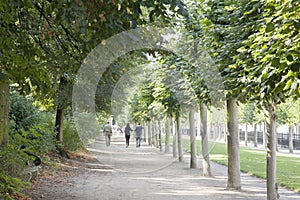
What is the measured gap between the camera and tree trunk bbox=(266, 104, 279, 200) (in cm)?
900

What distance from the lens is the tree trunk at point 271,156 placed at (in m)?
9.00

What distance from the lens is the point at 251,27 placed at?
658 centimetres

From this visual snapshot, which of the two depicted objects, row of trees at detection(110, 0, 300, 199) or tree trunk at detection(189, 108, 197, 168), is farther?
tree trunk at detection(189, 108, 197, 168)

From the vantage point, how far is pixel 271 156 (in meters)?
9.12

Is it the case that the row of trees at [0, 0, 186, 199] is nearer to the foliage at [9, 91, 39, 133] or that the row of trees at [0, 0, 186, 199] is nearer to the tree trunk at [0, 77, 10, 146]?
the tree trunk at [0, 77, 10, 146]

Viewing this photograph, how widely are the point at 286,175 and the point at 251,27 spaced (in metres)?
11.4

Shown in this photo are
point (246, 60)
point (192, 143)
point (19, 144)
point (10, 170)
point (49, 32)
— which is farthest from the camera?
point (192, 143)

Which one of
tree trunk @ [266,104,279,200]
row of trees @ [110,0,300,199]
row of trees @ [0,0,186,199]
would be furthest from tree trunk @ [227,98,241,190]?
row of trees @ [0,0,186,199]

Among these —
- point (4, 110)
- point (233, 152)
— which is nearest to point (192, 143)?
point (233, 152)

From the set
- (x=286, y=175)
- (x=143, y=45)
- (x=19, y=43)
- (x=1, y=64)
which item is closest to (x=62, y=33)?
(x=19, y=43)

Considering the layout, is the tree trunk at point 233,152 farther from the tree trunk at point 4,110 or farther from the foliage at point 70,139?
the foliage at point 70,139

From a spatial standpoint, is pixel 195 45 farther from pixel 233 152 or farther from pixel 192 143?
pixel 192 143

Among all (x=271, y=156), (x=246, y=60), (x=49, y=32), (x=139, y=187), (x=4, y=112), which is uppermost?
(x=49, y=32)

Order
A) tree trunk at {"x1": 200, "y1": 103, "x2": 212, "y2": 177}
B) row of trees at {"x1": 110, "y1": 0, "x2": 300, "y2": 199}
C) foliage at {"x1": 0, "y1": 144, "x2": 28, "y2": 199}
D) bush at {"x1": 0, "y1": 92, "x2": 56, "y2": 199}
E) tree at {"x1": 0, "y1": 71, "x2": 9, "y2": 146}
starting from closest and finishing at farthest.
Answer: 1. row of trees at {"x1": 110, "y1": 0, "x2": 300, "y2": 199}
2. foliage at {"x1": 0, "y1": 144, "x2": 28, "y2": 199}
3. bush at {"x1": 0, "y1": 92, "x2": 56, "y2": 199}
4. tree at {"x1": 0, "y1": 71, "x2": 9, "y2": 146}
5. tree trunk at {"x1": 200, "y1": 103, "x2": 212, "y2": 177}
